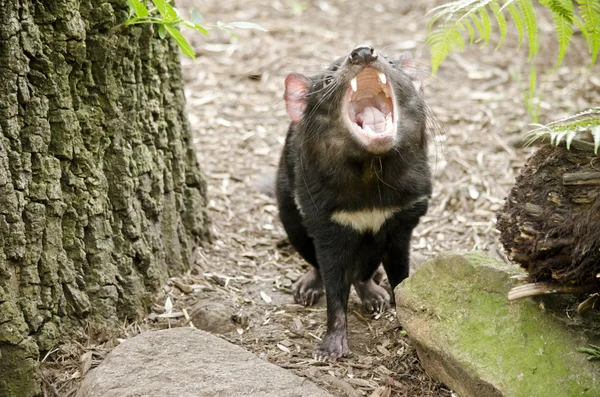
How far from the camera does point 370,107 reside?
3.29 m

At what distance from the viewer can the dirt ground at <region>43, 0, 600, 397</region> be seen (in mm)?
3215

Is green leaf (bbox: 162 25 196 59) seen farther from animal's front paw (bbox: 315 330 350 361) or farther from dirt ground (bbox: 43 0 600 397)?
animal's front paw (bbox: 315 330 350 361)

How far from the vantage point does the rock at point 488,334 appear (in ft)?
7.82

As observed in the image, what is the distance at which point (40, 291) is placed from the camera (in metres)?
2.78

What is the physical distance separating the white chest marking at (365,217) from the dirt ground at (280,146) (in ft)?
1.48

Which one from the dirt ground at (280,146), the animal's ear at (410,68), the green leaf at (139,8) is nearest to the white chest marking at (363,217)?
the dirt ground at (280,146)

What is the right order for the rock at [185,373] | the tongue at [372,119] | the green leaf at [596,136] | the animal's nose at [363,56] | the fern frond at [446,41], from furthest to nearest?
the fern frond at [446,41], the tongue at [372,119], the animal's nose at [363,56], the rock at [185,373], the green leaf at [596,136]

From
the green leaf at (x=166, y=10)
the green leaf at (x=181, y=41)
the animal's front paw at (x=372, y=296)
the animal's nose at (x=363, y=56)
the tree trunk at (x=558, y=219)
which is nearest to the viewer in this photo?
the tree trunk at (x=558, y=219)

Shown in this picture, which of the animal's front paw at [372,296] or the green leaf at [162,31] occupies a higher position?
the green leaf at [162,31]

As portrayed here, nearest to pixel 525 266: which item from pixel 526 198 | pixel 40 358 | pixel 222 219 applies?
pixel 526 198

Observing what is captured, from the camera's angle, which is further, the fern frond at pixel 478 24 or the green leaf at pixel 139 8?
the fern frond at pixel 478 24

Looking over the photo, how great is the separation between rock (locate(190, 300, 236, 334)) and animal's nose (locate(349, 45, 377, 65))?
1199 millimetres

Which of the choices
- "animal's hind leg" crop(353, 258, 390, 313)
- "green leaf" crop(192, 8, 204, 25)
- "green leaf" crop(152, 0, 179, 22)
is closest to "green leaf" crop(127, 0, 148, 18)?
"green leaf" crop(152, 0, 179, 22)

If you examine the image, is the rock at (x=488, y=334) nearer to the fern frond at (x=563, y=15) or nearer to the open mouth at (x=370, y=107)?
the open mouth at (x=370, y=107)
